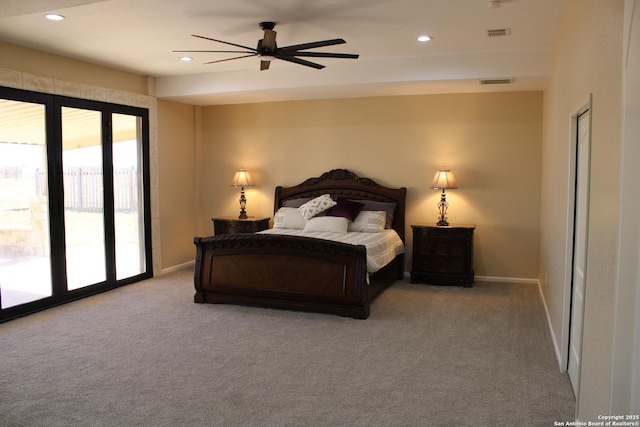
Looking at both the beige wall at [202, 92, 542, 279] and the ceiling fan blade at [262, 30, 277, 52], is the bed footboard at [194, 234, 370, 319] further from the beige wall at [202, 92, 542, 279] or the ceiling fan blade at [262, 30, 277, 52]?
the beige wall at [202, 92, 542, 279]

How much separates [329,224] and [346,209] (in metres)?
0.35

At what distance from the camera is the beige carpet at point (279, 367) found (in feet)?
9.56

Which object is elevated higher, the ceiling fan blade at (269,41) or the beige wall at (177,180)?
the ceiling fan blade at (269,41)

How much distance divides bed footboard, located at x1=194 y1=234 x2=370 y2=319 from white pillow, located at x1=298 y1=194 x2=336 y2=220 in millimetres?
1490

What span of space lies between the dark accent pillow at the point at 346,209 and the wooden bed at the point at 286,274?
94 cm

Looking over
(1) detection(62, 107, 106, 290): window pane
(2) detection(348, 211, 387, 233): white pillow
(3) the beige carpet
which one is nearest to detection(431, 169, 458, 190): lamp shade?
(2) detection(348, 211, 387, 233): white pillow

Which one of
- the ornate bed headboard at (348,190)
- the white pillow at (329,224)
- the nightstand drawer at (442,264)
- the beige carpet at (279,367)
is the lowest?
the beige carpet at (279,367)

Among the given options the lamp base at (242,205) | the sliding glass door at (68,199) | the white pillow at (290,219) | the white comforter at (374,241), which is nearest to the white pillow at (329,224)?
the white comforter at (374,241)

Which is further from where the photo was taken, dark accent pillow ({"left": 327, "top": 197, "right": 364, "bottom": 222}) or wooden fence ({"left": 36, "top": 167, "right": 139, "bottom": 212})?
dark accent pillow ({"left": 327, "top": 197, "right": 364, "bottom": 222})

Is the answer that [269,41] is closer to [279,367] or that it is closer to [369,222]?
[279,367]

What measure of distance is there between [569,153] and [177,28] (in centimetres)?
338

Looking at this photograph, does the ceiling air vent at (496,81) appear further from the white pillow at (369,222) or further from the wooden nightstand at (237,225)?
the wooden nightstand at (237,225)

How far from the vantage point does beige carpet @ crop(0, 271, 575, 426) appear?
2.91 meters

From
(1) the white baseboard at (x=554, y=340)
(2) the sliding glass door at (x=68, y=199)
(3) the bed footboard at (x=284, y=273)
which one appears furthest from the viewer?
(2) the sliding glass door at (x=68, y=199)
